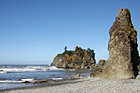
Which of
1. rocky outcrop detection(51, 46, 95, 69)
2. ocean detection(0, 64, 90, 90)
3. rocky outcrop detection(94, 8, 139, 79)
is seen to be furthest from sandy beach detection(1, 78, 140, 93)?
rocky outcrop detection(51, 46, 95, 69)

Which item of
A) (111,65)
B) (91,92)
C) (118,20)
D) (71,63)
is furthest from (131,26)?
(71,63)

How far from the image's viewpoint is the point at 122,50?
25.4 metres

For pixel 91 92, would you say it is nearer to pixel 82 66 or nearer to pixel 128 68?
pixel 128 68

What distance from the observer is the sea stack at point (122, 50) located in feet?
80.1

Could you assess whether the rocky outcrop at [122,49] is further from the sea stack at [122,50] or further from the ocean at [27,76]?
the ocean at [27,76]

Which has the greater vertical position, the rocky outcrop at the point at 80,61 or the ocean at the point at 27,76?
the rocky outcrop at the point at 80,61

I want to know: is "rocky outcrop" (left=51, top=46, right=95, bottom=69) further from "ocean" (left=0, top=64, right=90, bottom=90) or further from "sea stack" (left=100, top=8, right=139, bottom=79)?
"sea stack" (left=100, top=8, right=139, bottom=79)

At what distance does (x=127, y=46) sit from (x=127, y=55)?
4.59 feet

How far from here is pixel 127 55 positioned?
81.2 feet

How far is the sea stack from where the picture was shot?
80.1ft

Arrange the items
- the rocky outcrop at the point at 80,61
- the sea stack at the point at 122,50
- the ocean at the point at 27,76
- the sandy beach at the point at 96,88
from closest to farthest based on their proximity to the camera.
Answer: the sandy beach at the point at 96,88
the sea stack at the point at 122,50
the ocean at the point at 27,76
the rocky outcrop at the point at 80,61

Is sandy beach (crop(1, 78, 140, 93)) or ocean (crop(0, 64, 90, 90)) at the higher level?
sandy beach (crop(1, 78, 140, 93))

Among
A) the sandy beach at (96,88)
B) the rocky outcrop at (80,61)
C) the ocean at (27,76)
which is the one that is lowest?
the ocean at (27,76)

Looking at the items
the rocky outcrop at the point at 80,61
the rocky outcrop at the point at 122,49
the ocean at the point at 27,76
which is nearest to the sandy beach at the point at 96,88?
the rocky outcrop at the point at 122,49
